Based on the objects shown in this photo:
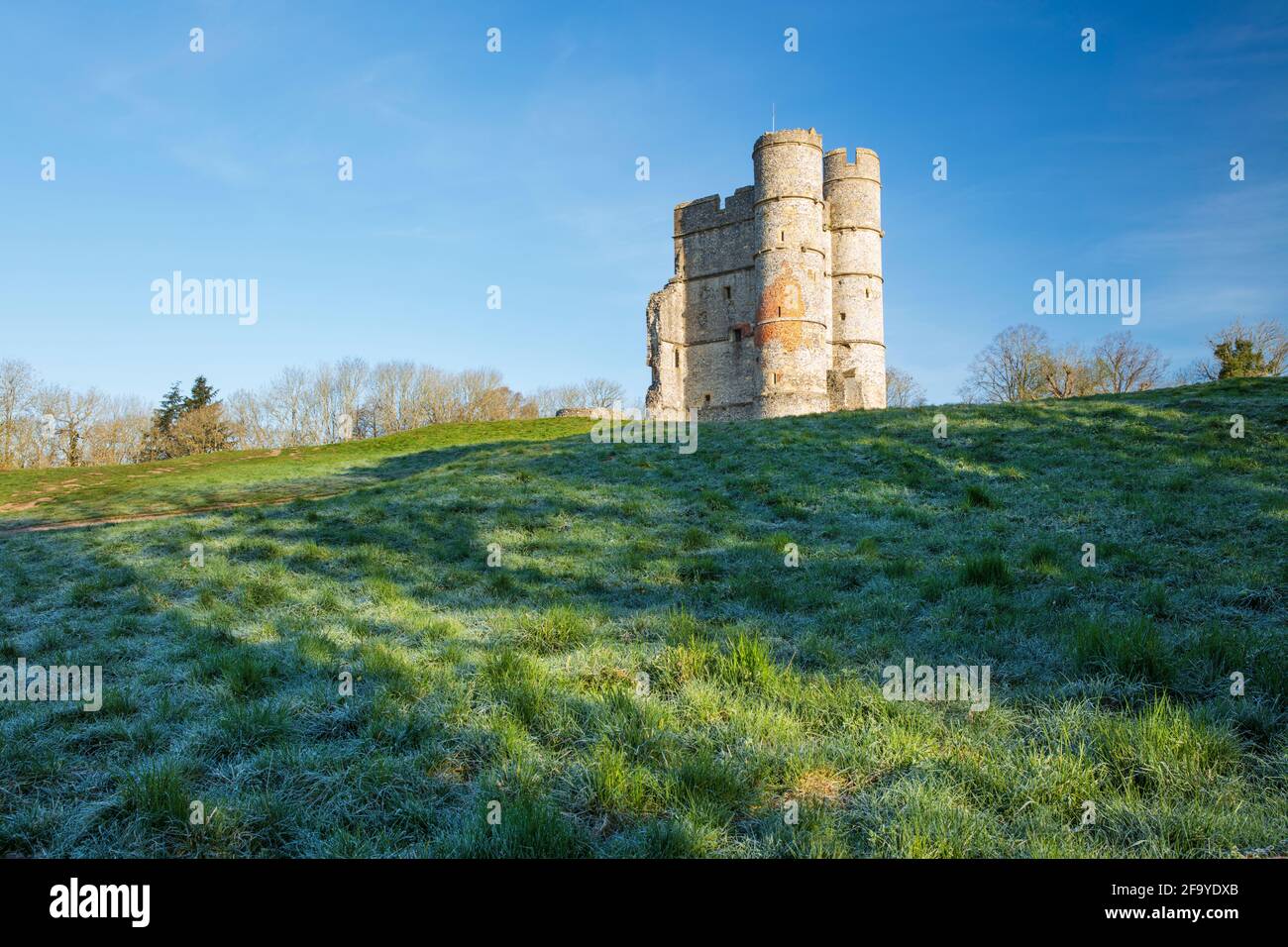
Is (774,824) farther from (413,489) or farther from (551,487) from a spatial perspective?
(413,489)

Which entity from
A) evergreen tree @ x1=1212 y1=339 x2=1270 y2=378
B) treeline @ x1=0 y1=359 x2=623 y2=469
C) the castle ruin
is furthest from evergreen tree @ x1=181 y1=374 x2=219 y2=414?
evergreen tree @ x1=1212 y1=339 x2=1270 y2=378

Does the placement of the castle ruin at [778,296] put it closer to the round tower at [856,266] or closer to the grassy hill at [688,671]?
the round tower at [856,266]

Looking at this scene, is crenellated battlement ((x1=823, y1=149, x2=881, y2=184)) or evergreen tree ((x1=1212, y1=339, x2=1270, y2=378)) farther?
crenellated battlement ((x1=823, y1=149, x2=881, y2=184))

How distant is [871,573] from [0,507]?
31040mm

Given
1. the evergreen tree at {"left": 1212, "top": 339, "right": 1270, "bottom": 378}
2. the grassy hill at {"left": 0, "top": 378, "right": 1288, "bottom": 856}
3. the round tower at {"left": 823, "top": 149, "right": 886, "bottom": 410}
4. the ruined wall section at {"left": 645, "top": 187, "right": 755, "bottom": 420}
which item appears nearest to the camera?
the grassy hill at {"left": 0, "top": 378, "right": 1288, "bottom": 856}

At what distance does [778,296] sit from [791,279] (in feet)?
4.07

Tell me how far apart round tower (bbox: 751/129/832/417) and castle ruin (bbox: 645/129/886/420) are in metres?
0.06

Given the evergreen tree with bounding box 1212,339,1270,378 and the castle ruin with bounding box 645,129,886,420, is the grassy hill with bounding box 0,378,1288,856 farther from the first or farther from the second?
the evergreen tree with bounding box 1212,339,1270,378

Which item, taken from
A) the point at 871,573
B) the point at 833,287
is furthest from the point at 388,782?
the point at 833,287

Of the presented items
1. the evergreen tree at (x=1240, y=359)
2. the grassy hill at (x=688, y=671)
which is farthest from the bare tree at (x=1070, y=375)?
the grassy hill at (x=688, y=671)

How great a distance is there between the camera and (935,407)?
20641mm

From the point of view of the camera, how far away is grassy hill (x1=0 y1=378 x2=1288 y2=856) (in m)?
3.35

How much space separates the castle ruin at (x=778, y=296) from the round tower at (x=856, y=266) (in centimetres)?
7

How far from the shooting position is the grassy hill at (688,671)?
11.0 ft
